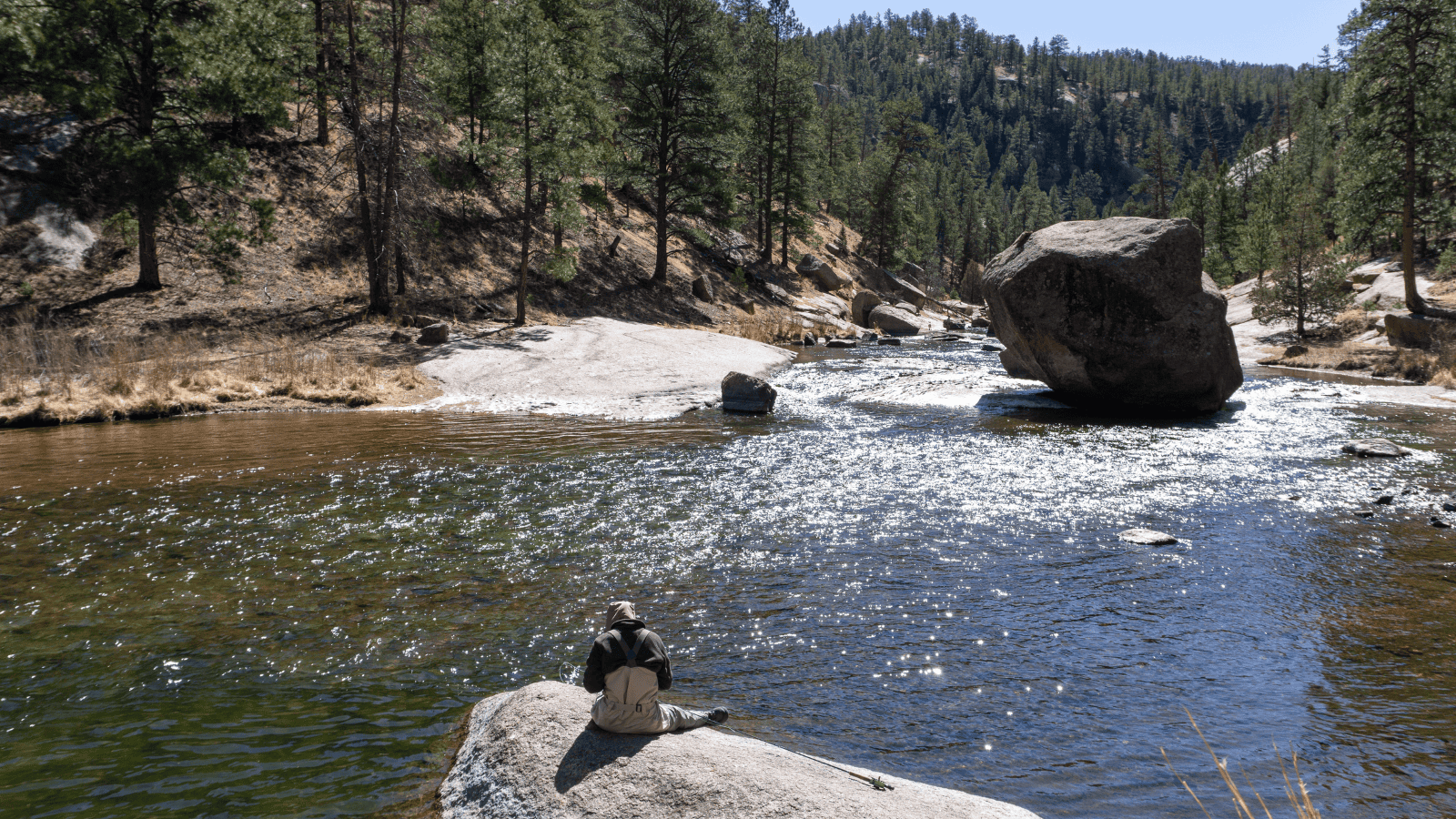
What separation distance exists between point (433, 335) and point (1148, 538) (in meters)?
21.8

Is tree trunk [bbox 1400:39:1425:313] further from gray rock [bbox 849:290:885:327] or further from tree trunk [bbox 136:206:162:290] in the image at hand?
tree trunk [bbox 136:206:162:290]

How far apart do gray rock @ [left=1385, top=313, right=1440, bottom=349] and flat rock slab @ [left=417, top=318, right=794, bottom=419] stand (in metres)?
23.3

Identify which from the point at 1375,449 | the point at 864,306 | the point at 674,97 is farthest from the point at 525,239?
the point at 864,306

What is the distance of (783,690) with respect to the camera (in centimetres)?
610

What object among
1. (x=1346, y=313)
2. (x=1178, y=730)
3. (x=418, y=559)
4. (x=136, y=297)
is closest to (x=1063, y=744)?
(x=1178, y=730)

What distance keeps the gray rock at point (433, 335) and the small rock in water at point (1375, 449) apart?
79.1ft

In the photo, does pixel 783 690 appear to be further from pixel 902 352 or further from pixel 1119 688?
pixel 902 352

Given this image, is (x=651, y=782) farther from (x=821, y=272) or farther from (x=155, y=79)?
(x=821, y=272)

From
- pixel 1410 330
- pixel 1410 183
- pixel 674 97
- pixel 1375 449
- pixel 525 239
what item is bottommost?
pixel 1375 449

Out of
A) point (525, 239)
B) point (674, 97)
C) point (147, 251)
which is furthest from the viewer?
point (674, 97)

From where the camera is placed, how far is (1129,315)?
17.5 m

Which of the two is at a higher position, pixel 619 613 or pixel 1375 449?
pixel 619 613

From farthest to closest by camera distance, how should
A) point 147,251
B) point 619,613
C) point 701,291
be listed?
1. point 701,291
2. point 147,251
3. point 619,613


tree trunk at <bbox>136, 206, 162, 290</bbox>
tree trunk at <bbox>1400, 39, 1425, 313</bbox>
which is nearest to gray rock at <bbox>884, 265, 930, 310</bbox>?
tree trunk at <bbox>1400, 39, 1425, 313</bbox>
